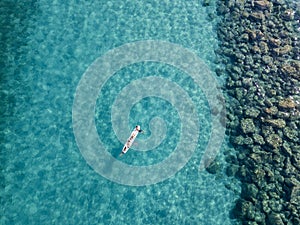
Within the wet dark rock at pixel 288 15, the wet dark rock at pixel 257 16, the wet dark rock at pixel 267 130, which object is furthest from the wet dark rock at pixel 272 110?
the wet dark rock at pixel 288 15

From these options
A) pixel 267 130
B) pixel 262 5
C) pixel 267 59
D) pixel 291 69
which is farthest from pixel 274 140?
pixel 262 5

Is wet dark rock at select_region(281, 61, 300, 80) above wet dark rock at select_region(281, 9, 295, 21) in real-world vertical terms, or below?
below

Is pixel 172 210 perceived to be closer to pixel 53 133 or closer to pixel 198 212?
pixel 198 212

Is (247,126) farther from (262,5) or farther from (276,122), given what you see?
(262,5)

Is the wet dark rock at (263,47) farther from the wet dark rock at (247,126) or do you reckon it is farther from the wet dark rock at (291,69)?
the wet dark rock at (247,126)

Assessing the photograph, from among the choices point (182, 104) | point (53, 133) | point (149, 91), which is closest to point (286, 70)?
point (182, 104)

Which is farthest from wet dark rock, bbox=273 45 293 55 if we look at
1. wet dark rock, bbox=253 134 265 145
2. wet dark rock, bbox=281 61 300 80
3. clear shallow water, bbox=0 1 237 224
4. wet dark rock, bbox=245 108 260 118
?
wet dark rock, bbox=253 134 265 145

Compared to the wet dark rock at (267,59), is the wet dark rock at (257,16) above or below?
above

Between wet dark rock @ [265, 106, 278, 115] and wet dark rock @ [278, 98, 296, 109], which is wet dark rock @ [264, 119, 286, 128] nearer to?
wet dark rock @ [265, 106, 278, 115]
